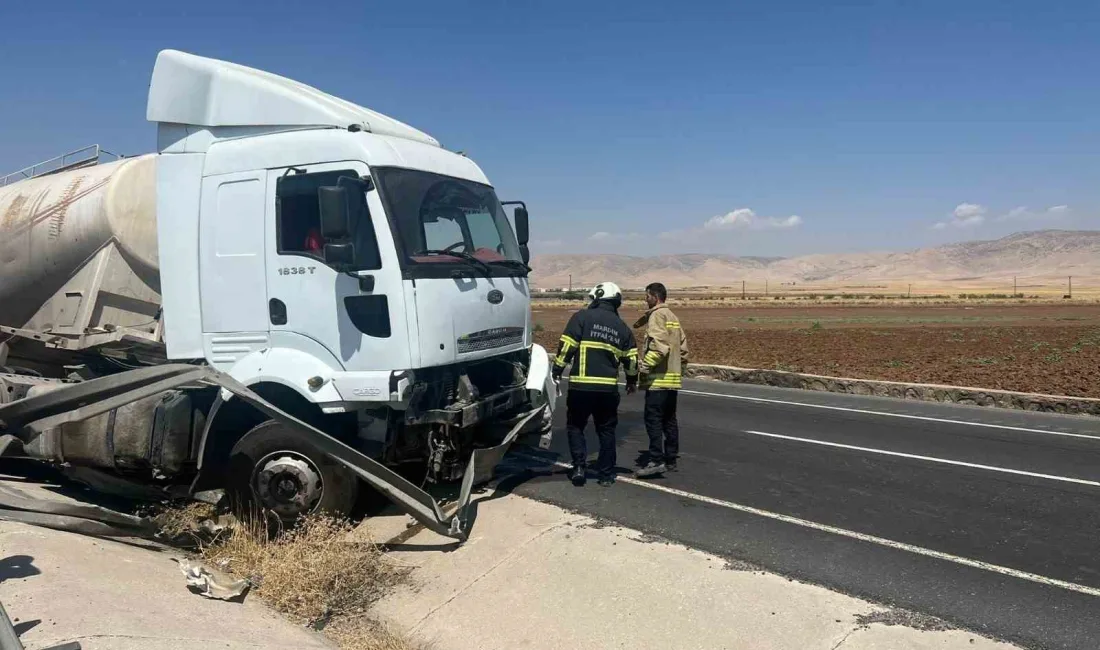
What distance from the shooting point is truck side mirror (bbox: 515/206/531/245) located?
727cm

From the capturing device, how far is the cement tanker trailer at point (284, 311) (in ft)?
17.4

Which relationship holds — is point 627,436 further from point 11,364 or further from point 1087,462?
point 11,364

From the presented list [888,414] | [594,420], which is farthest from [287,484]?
[888,414]

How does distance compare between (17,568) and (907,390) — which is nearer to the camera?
(17,568)

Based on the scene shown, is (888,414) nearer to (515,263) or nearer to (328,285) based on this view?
(515,263)

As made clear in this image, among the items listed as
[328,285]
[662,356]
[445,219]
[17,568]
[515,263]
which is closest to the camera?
[17,568]

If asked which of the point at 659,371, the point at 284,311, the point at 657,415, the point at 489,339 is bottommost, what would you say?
the point at 657,415

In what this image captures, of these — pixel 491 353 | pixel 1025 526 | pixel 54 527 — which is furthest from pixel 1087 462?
pixel 54 527

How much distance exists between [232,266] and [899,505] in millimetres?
5812

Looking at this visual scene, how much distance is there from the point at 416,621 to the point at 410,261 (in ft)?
7.86

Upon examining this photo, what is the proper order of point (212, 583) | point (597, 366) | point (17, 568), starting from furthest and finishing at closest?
1. point (597, 366)
2. point (212, 583)
3. point (17, 568)

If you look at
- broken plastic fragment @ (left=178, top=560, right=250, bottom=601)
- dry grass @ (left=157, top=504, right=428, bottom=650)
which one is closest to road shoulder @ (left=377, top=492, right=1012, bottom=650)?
dry grass @ (left=157, top=504, right=428, bottom=650)

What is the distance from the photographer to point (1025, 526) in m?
5.85

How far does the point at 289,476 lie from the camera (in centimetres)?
548
